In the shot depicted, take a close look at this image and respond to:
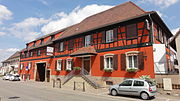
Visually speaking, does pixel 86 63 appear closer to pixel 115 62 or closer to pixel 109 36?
pixel 115 62

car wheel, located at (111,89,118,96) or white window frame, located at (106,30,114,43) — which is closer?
car wheel, located at (111,89,118,96)

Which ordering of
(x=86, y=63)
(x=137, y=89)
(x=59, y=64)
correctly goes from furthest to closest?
1. (x=59, y=64)
2. (x=86, y=63)
3. (x=137, y=89)

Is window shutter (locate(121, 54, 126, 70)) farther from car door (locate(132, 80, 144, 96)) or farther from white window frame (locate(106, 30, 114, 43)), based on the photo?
car door (locate(132, 80, 144, 96))

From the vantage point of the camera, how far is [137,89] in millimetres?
10461

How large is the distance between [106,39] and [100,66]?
3500 millimetres

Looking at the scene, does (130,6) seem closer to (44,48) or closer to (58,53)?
(58,53)

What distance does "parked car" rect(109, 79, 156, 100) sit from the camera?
1004 cm

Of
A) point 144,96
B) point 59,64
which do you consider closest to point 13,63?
point 59,64

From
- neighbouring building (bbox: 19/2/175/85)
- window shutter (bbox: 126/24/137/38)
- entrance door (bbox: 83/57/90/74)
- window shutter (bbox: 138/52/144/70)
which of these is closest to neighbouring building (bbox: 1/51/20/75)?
neighbouring building (bbox: 19/2/175/85)

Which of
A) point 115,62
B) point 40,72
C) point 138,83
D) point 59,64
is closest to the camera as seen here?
point 138,83

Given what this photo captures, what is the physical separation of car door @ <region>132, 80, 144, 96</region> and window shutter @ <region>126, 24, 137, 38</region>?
20.2 ft

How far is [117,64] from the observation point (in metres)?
15.9

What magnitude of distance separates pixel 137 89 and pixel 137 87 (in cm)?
15

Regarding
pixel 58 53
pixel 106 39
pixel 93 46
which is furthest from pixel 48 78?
pixel 106 39
